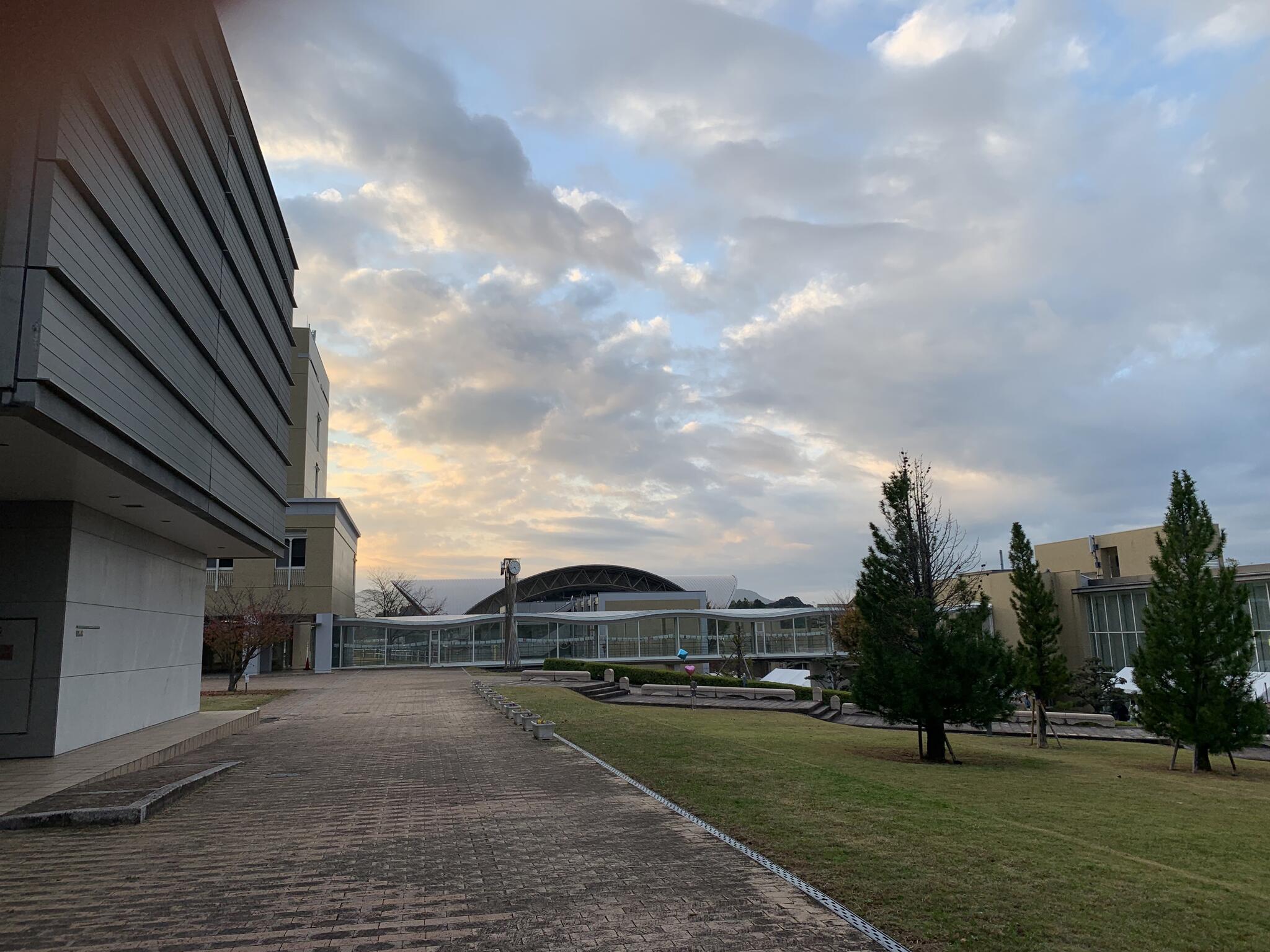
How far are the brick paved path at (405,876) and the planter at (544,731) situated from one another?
3.54 metres

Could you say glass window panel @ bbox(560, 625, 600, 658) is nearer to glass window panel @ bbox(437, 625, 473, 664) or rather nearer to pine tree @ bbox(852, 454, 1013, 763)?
glass window panel @ bbox(437, 625, 473, 664)

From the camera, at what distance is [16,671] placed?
1308 centimetres

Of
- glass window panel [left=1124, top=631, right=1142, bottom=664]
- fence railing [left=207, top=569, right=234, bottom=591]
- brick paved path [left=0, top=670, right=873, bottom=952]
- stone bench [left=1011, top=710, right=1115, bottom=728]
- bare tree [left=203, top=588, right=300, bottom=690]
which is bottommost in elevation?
stone bench [left=1011, top=710, right=1115, bottom=728]

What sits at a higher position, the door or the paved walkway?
the door

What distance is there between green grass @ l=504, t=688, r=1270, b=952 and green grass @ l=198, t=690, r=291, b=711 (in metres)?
11.5

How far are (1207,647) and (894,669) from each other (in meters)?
6.70

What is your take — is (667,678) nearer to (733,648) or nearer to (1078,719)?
(1078,719)

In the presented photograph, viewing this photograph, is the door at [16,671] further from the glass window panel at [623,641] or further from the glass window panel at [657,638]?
the glass window panel at [657,638]

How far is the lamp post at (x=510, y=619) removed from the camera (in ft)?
148

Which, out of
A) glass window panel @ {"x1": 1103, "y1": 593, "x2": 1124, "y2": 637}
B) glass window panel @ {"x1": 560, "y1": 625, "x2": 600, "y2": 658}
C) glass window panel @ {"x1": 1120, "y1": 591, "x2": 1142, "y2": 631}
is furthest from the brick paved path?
glass window panel @ {"x1": 560, "y1": 625, "x2": 600, "y2": 658}

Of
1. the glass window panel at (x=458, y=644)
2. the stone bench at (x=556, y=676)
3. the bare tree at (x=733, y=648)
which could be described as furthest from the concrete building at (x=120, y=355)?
the bare tree at (x=733, y=648)

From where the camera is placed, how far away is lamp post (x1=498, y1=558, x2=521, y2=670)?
45.2 m

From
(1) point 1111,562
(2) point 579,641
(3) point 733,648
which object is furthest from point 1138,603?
(2) point 579,641

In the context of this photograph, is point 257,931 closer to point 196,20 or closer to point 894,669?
point 894,669
